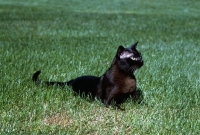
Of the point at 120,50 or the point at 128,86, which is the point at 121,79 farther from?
the point at 120,50

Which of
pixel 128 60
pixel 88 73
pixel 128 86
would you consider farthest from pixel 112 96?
pixel 88 73

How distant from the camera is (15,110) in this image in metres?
4.81

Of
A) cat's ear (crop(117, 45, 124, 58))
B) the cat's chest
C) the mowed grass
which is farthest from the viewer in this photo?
the cat's chest

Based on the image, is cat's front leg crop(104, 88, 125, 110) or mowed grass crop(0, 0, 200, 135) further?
cat's front leg crop(104, 88, 125, 110)

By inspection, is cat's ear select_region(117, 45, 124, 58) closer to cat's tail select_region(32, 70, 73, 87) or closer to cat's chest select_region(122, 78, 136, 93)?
cat's chest select_region(122, 78, 136, 93)

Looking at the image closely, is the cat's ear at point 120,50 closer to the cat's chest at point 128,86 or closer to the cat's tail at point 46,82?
the cat's chest at point 128,86

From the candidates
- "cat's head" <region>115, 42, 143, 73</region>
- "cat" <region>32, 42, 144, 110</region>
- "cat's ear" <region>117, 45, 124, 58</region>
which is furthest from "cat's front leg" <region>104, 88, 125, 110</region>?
"cat's ear" <region>117, 45, 124, 58</region>

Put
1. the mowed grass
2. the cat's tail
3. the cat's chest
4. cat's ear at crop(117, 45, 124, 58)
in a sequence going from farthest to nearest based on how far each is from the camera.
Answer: the cat's tail → the cat's chest → cat's ear at crop(117, 45, 124, 58) → the mowed grass

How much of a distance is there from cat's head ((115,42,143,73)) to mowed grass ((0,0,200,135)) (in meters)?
0.47

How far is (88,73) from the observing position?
274 inches

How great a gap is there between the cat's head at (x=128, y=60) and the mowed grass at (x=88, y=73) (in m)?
0.47

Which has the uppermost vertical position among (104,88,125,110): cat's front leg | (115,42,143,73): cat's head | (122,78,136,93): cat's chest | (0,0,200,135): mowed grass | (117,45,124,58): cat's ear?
(117,45,124,58): cat's ear

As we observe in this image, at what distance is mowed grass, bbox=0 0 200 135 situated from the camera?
14.6 feet

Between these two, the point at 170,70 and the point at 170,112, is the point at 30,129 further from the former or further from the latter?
the point at 170,70
